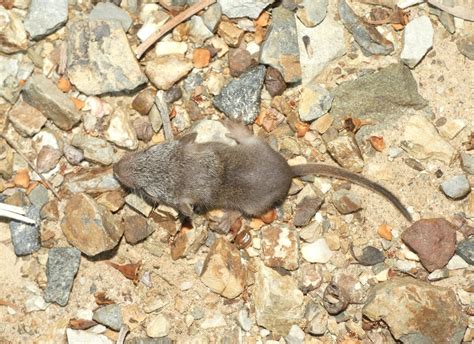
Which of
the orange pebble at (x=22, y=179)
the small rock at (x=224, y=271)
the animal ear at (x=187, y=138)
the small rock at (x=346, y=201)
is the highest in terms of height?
the animal ear at (x=187, y=138)

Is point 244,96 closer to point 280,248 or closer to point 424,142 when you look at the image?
point 280,248

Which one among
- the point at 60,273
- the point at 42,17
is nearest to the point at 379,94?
the point at 42,17

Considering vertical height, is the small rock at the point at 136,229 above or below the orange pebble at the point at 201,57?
below

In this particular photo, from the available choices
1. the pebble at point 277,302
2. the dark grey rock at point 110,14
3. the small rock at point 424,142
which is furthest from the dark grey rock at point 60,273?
the small rock at point 424,142

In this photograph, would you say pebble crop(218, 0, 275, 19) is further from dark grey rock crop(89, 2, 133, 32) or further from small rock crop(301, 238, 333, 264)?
small rock crop(301, 238, 333, 264)

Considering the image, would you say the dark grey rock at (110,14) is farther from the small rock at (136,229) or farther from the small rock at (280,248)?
the small rock at (280,248)

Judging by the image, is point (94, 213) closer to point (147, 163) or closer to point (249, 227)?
point (147, 163)
